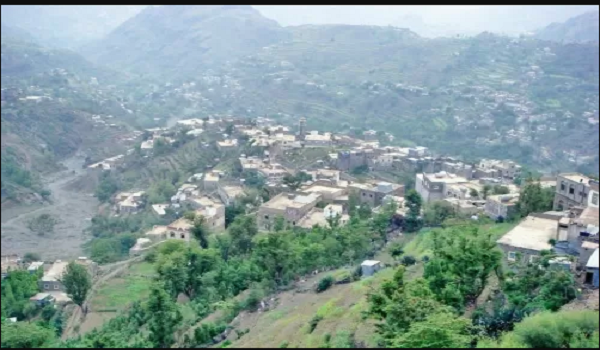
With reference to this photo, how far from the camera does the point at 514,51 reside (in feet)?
131

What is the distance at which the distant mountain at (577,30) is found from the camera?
4645 centimetres

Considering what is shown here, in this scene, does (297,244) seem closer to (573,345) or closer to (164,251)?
(164,251)

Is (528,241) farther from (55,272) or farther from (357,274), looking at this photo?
(55,272)

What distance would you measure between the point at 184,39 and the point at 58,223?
A: 43.8m

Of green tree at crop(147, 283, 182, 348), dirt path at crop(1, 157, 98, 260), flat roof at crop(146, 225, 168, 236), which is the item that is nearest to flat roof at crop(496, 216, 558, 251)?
green tree at crop(147, 283, 182, 348)

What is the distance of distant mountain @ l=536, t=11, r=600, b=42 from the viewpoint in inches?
1829

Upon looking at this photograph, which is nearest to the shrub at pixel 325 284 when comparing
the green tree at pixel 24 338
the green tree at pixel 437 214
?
the green tree at pixel 24 338

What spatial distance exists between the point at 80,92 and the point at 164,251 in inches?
1029

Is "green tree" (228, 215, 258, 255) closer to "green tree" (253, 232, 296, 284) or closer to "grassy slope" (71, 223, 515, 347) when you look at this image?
"grassy slope" (71, 223, 515, 347)

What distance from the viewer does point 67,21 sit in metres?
71.3

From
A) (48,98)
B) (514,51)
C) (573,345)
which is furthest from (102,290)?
(514,51)

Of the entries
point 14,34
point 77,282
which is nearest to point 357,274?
point 77,282

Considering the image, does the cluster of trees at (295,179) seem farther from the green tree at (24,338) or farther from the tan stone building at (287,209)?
the green tree at (24,338)

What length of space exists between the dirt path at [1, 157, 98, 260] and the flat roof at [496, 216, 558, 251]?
11.2 metres
